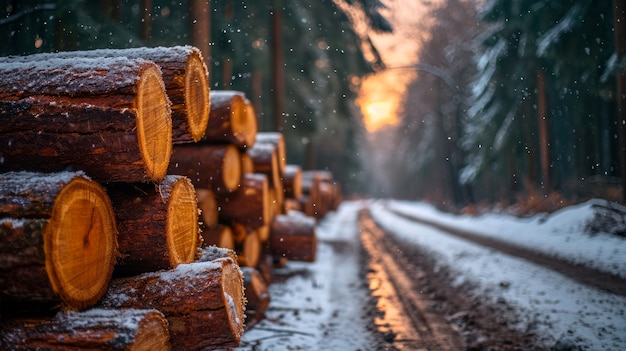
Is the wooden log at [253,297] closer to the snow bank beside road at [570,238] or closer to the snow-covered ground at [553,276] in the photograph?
the snow-covered ground at [553,276]

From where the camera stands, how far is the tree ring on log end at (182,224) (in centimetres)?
308

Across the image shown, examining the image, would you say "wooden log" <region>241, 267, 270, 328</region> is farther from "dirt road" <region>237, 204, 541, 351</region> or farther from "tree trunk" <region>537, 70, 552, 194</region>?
"tree trunk" <region>537, 70, 552, 194</region>

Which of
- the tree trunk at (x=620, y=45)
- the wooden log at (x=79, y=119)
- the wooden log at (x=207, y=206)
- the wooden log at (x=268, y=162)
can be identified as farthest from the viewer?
the tree trunk at (x=620, y=45)

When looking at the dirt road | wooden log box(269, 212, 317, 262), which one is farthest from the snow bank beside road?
wooden log box(269, 212, 317, 262)

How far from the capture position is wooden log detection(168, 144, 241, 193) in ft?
17.5

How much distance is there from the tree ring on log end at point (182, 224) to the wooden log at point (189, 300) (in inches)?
7.5

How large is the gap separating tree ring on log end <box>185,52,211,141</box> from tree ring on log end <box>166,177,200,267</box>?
0.53 m

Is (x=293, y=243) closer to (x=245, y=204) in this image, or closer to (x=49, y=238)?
(x=245, y=204)

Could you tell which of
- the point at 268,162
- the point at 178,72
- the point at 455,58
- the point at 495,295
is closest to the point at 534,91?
the point at 455,58

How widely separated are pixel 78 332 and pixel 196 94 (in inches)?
80.9

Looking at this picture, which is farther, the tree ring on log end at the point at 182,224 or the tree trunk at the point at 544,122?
the tree trunk at the point at 544,122

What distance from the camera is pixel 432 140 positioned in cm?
3531

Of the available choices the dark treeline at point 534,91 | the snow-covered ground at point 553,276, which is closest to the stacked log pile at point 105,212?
the snow-covered ground at point 553,276

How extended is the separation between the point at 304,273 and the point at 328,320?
2.74 m
